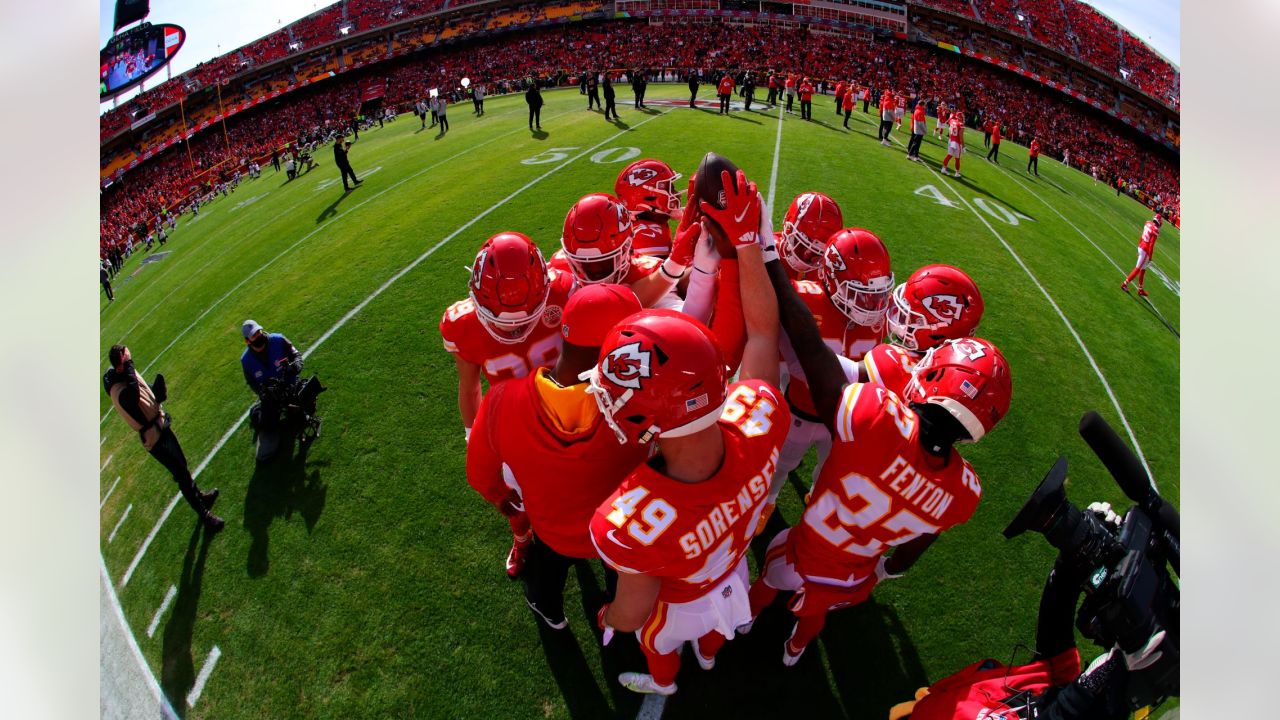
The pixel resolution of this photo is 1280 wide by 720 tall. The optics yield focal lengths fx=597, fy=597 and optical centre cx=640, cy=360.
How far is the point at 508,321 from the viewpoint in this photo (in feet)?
12.6

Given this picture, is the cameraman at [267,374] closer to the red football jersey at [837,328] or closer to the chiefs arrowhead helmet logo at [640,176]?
the chiefs arrowhead helmet logo at [640,176]

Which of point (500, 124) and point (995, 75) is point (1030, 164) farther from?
point (500, 124)

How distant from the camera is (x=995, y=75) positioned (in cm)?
2989

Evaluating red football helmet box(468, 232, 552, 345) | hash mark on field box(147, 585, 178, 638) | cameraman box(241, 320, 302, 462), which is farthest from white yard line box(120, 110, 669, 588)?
red football helmet box(468, 232, 552, 345)

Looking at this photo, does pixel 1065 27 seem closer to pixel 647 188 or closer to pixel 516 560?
pixel 647 188

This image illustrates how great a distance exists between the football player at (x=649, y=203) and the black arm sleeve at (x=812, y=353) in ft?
10.3

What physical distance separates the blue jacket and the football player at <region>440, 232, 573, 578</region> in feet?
9.83

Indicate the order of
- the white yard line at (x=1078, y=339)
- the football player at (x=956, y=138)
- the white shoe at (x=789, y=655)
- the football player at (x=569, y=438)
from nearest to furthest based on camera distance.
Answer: the football player at (x=569, y=438) → the white shoe at (x=789, y=655) → the white yard line at (x=1078, y=339) → the football player at (x=956, y=138)

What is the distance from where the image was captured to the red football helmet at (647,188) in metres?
5.93

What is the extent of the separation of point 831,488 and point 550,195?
10317 mm

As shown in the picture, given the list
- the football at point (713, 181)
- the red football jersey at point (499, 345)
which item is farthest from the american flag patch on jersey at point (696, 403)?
the red football jersey at point (499, 345)

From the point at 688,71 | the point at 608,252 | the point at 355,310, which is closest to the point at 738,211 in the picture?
the point at 608,252

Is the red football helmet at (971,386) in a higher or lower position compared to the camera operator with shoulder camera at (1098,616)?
higher

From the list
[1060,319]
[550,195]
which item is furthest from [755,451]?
[550,195]
